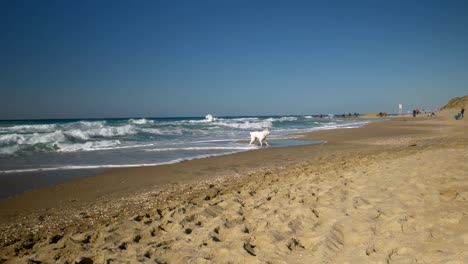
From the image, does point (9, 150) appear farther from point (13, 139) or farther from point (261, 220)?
point (261, 220)

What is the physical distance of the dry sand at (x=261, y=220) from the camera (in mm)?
3246

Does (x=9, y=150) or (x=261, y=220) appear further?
(x=9, y=150)

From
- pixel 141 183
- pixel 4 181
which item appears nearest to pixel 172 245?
pixel 141 183

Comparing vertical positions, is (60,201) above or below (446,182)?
below

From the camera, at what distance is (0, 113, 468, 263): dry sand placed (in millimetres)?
3246

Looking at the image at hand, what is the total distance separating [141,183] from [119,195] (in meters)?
1.11

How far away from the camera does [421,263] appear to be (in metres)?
2.76

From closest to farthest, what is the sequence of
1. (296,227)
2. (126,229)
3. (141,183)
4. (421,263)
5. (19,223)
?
(421,263), (296,227), (126,229), (19,223), (141,183)

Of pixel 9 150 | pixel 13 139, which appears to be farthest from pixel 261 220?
pixel 13 139

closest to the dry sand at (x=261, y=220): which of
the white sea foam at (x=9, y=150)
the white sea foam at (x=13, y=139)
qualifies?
the white sea foam at (x=9, y=150)

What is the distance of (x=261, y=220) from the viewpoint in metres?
4.16

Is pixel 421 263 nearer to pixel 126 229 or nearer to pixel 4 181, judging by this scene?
pixel 126 229

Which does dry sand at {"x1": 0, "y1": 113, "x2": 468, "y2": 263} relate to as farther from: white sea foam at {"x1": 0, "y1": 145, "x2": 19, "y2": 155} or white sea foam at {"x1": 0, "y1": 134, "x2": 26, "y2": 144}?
white sea foam at {"x1": 0, "y1": 134, "x2": 26, "y2": 144}

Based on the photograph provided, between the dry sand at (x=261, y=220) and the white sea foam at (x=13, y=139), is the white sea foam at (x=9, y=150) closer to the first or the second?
the white sea foam at (x=13, y=139)
